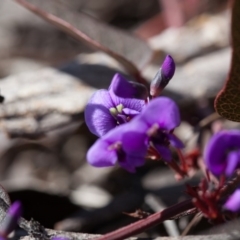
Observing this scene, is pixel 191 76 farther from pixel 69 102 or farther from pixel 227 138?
pixel 227 138

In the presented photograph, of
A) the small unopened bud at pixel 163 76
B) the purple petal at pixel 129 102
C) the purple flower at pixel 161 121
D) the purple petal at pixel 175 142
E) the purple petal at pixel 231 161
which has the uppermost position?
the small unopened bud at pixel 163 76

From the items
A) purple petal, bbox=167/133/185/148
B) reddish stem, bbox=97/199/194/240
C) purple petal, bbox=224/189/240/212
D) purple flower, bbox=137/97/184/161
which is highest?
purple flower, bbox=137/97/184/161

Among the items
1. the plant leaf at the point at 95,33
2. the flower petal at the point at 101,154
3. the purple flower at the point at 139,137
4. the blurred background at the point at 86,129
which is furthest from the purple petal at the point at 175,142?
the plant leaf at the point at 95,33

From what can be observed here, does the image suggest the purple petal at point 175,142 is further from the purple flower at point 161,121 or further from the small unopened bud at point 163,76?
the small unopened bud at point 163,76

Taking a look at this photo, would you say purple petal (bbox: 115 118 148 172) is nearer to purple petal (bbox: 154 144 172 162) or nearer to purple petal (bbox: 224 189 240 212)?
purple petal (bbox: 154 144 172 162)

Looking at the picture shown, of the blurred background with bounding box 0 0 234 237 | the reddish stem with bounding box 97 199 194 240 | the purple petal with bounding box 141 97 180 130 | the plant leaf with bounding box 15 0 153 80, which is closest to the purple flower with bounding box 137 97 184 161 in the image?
the purple petal with bounding box 141 97 180 130

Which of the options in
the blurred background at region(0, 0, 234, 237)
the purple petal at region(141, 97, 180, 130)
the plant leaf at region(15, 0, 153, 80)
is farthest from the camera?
the plant leaf at region(15, 0, 153, 80)

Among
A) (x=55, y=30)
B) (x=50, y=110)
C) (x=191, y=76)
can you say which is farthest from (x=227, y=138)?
(x=55, y=30)
